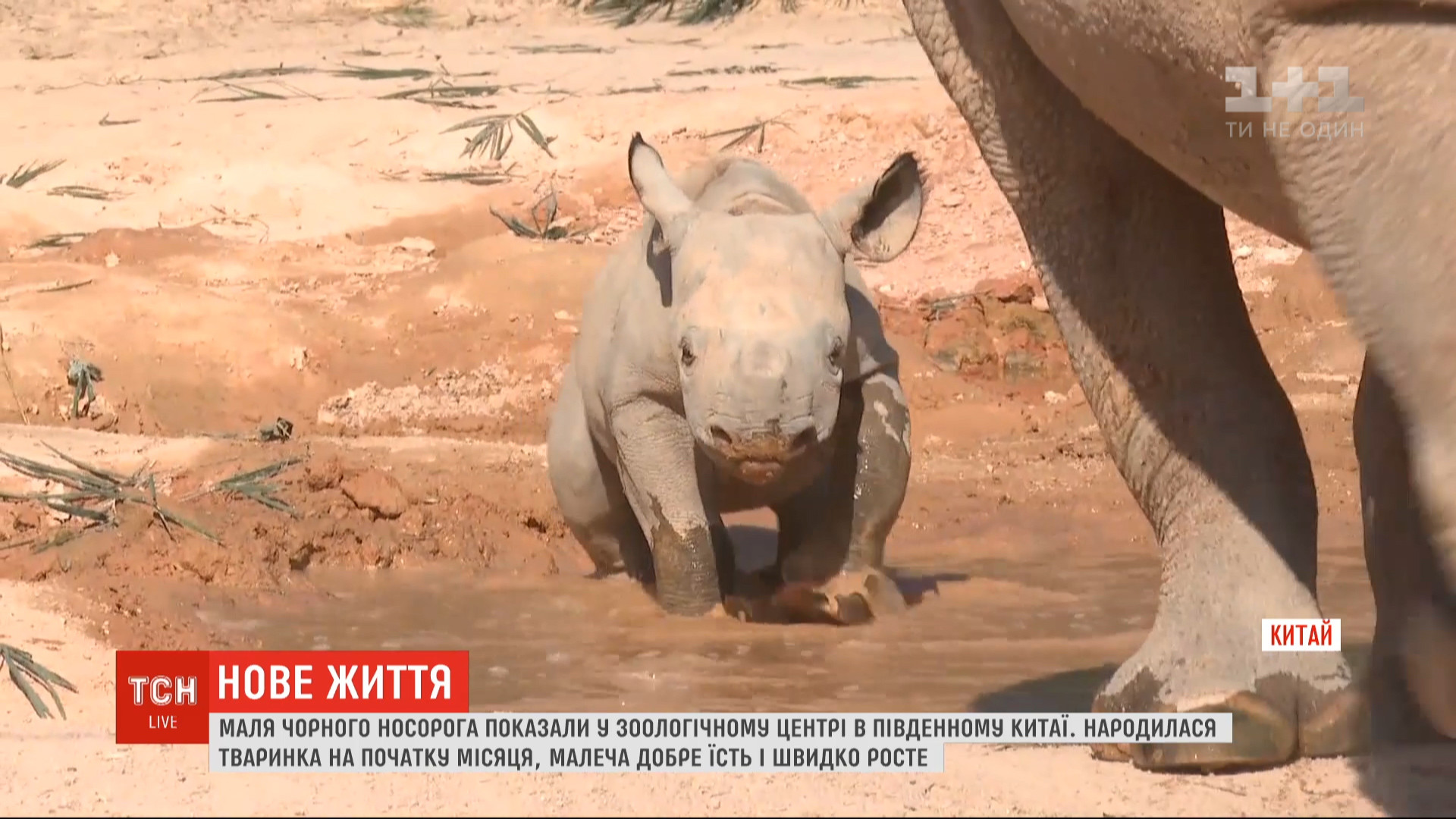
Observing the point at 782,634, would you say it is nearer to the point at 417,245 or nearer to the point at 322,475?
the point at 322,475

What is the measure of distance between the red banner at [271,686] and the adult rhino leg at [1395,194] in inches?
86.2

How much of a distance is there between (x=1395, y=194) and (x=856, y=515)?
400cm

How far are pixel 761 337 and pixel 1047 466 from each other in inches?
103

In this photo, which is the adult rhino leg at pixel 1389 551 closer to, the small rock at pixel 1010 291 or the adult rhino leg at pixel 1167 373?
the adult rhino leg at pixel 1167 373

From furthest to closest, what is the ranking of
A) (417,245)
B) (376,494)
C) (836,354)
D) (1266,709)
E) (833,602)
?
(417,245) < (376,494) < (833,602) < (836,354) < (1266,709)

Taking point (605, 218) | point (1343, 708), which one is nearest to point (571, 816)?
point (1343, 708)

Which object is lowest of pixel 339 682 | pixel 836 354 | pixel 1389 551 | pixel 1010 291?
pixel 1389 551

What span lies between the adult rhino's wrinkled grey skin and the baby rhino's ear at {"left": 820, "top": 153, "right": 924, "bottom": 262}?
102 inches

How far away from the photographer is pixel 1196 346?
4.21 meters

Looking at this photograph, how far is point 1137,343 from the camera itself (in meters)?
4.27

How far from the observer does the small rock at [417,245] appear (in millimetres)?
11805

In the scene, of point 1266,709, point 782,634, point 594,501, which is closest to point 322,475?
point 594,501

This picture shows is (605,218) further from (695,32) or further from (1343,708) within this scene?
(1343,708)

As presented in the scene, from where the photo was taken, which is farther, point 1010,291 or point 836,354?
point 1010,291
